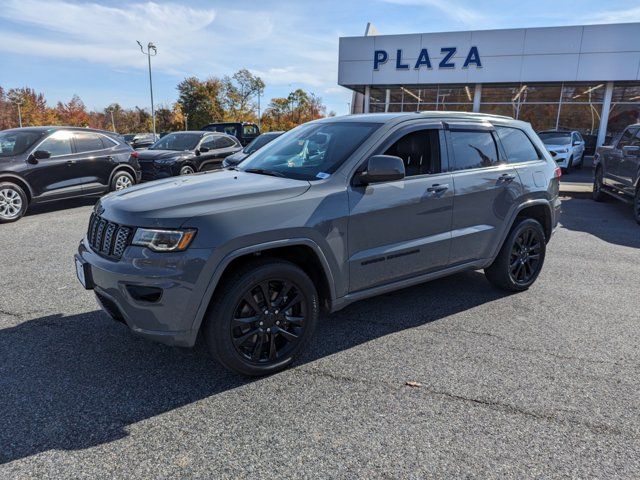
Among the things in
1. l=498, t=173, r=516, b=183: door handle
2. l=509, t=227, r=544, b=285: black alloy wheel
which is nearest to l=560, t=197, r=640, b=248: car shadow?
l=509, t=227, r=544, b=285: black alloy wheel

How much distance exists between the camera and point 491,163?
174 inches

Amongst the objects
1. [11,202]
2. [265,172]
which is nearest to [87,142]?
[11,202]

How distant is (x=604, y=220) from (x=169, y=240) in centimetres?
885

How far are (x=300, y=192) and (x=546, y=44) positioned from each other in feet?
73.4

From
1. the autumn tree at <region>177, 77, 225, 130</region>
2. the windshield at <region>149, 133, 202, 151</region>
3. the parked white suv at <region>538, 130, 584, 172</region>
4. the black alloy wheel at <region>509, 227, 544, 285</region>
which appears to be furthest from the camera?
the autumn tree at <region>177, 77, 225, 130</region>

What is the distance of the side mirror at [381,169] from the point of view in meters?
3.31

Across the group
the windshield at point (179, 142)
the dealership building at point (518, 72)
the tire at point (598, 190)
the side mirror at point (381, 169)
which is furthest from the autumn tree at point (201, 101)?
the side mirror at point (381, 169)

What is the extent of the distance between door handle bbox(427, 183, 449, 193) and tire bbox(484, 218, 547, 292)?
1134 millimetres

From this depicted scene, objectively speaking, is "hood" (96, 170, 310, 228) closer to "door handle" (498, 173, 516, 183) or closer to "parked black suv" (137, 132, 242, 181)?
"door handle" (498, 173, 516, 183)

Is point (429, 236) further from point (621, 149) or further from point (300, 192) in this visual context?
point (621, 149)

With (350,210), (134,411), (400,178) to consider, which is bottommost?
(134,411)

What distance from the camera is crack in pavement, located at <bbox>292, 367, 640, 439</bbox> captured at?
2.64 metres

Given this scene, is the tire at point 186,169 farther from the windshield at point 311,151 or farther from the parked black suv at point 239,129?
the windshield at point 311,151

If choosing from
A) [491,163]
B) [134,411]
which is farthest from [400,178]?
[134,411]
